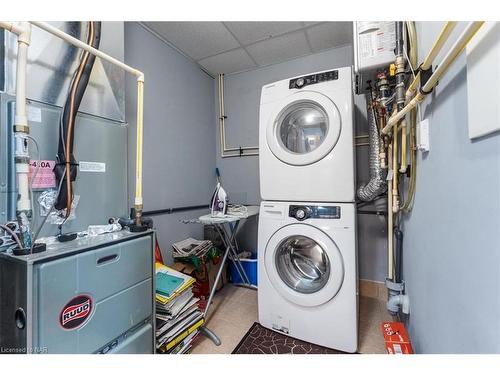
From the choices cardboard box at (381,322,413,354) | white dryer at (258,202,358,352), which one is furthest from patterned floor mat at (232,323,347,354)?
cardboard box at (381,322,413,354)

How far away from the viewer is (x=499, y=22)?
432 millimetres

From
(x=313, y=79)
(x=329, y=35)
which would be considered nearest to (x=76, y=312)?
(x=313, y=79)

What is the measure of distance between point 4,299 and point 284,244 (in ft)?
4.31

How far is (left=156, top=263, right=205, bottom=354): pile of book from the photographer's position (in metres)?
1.16

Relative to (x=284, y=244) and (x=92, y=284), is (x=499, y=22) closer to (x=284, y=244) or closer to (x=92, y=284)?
(x=284, y=244)

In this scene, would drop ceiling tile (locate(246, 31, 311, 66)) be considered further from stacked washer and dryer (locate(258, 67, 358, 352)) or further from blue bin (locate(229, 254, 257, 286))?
blue bin (locate(229, 254, 257, 286))

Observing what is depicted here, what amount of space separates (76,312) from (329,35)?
2.55 m

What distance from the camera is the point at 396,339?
1.15 m

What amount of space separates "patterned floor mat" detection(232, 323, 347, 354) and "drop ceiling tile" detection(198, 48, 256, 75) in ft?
8.11

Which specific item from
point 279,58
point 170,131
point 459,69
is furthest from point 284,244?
point 279,58

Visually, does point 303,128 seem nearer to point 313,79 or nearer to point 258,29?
point 313,79

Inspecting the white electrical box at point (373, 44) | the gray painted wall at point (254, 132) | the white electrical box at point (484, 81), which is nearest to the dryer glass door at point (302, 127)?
the white electrical box at point (373, 44)

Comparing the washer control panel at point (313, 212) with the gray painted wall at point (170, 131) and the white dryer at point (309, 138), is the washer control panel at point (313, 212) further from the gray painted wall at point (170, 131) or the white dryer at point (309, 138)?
the gray painted wall at point (170, 131)

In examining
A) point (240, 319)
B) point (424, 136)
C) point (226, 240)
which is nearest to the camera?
point (424, 136)
